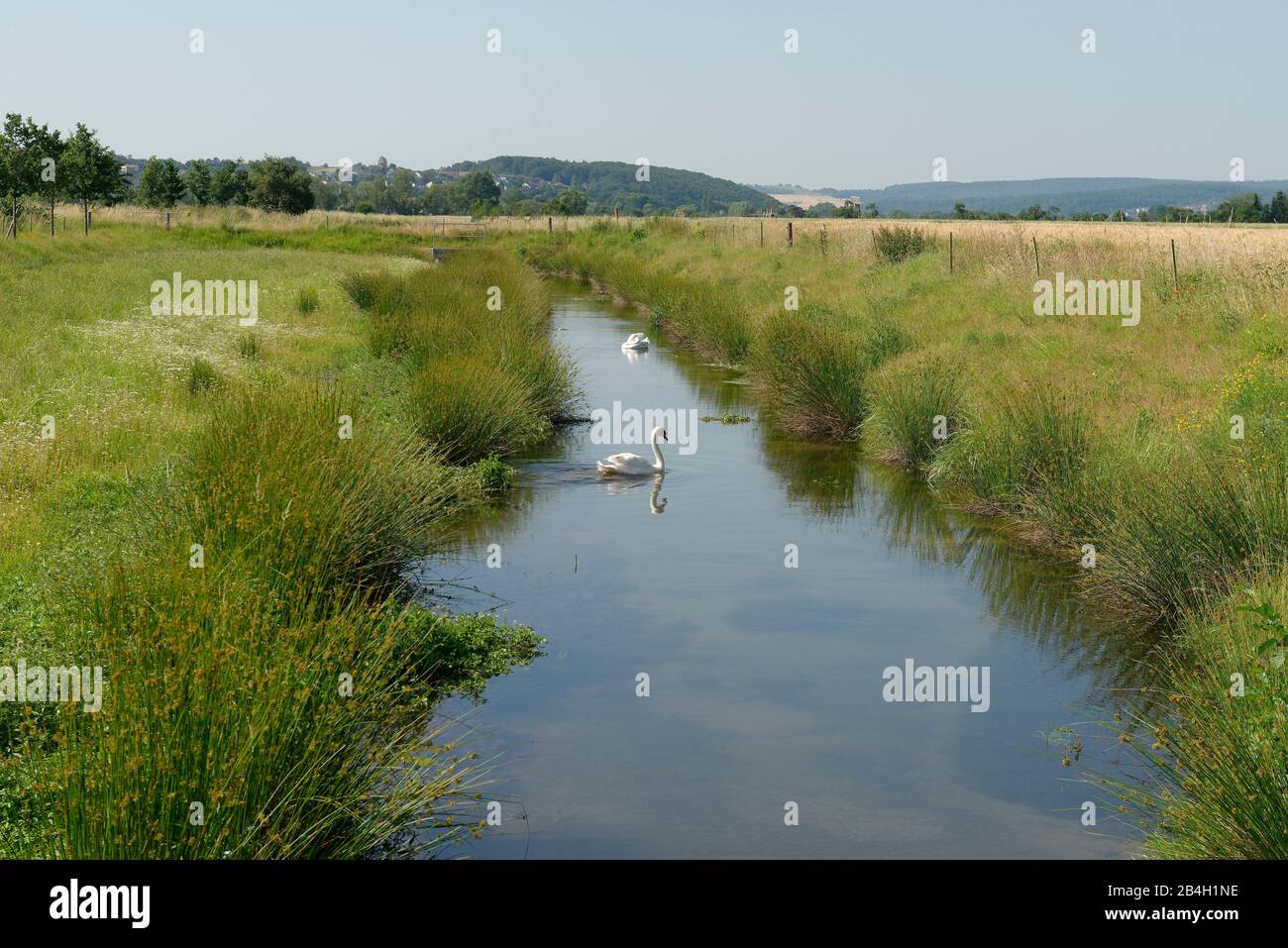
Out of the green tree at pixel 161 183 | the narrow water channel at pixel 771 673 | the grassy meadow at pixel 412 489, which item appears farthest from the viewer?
the green tree at pixel 161 183

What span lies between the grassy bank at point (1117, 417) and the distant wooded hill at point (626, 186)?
98.9 metres

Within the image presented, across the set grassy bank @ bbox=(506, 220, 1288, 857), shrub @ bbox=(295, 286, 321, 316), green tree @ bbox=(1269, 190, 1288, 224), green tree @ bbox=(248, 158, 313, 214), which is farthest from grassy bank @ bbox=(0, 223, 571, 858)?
green tree @ bbox=(1269, 190, 1288, 224)

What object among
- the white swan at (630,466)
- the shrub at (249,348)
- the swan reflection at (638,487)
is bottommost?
the swan reflection at (638,487)

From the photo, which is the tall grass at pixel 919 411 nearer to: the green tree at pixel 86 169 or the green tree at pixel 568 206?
the green tree at pixel 86 169

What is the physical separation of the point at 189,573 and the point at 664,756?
3.18 meters

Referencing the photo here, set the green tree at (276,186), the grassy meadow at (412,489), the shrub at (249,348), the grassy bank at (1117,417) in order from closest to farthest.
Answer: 1. the grassy meadow at (412,489)
2. the grassy bank at (1117,417)
3. the shrub at (249,348)
4. the green tree at (276,186)

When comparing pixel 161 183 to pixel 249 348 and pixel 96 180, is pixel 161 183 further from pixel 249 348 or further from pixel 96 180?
pixel 249 348

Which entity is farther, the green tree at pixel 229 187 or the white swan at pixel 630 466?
the green tree at pixel 229 187

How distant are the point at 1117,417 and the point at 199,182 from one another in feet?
234

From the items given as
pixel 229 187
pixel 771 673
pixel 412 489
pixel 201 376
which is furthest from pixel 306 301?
pixel 229 187

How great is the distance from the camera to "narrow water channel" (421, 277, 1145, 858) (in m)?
6.84

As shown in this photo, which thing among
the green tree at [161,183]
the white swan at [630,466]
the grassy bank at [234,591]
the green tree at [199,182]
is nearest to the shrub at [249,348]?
the grassy bank at [234,591]

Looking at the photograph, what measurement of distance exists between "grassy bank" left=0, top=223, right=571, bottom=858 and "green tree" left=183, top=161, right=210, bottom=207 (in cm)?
5930

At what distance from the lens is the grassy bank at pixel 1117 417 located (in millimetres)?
6242
